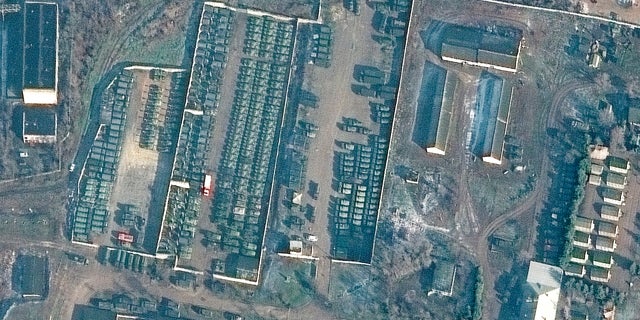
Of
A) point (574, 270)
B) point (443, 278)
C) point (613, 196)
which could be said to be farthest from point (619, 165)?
point (443, 278)

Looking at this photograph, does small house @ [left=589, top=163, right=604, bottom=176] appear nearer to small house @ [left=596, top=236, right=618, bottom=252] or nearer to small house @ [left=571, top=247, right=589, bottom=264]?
small house @ [left=596, top=236, right=618, bottom=252]

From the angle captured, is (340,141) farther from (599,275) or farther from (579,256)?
(599,275)

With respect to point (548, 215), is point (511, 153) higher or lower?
higher

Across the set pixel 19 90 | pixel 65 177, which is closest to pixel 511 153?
pixel 65 177

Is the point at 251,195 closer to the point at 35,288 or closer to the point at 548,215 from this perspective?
the point at 35,288

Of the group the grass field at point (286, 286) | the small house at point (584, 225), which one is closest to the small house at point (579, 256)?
the small house at point (584, 225)

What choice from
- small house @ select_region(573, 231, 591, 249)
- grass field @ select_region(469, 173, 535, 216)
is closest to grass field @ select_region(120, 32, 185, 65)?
grass field @ select_region(469, 173, 535, 216)
